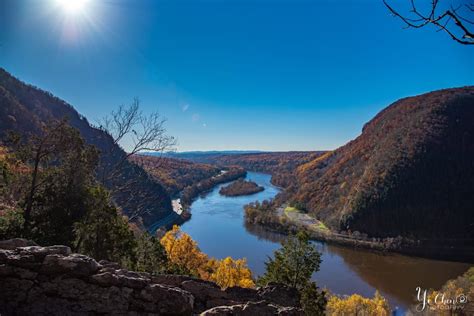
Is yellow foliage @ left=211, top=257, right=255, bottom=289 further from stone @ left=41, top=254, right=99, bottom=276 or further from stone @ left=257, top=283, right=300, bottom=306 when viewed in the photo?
stone @ left=41, top=254, right=99, bottom=276

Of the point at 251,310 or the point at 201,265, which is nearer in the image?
the point at 251,310

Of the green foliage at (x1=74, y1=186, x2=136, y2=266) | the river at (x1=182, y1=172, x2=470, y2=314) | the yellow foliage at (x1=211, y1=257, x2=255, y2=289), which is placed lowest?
the river at (x1=182, y1=172, x2=470, y2=314)

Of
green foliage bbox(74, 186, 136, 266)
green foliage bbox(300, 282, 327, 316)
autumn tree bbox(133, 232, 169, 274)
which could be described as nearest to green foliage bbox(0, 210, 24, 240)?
green foliage bbox(74, 186, 136, 266)

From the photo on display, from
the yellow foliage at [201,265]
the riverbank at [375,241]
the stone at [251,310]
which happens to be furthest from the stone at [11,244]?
the riverbank at [375,241]

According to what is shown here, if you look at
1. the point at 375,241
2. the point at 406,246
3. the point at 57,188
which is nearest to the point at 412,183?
the point at 406,246

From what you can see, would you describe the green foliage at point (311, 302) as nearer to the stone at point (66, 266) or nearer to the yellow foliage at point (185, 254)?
the yellow foliage at point (185, 254)

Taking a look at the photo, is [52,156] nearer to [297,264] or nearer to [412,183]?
[297,264]
